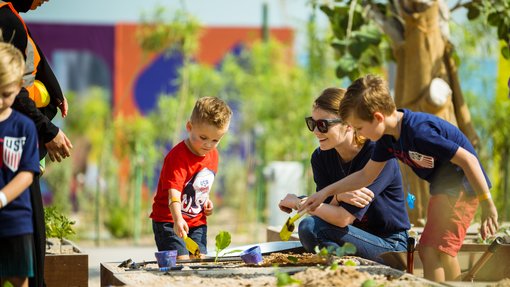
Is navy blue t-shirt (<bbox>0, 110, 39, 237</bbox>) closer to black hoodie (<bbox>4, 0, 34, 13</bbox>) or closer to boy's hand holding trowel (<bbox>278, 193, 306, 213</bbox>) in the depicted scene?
black hoodie (<bbox>4, 0, 34, 13</bbox>)

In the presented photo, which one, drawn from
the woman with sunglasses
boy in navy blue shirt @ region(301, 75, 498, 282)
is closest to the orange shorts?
boy in navy blue shirt @ region(301, 75, 498, 282)

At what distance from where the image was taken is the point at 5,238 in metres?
3.54

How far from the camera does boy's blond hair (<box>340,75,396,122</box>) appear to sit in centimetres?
409

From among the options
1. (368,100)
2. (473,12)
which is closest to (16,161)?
(368,100)

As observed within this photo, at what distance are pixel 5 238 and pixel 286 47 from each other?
485 inches

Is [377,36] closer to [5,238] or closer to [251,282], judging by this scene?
[251,282]

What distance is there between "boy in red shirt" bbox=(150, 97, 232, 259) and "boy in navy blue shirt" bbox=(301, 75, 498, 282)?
2.65 ft

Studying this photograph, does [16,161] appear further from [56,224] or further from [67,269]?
[56,224]

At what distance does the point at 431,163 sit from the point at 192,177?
1410 millimetres

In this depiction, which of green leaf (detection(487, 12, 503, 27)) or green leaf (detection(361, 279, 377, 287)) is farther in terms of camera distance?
green leaf (detection(487, 12, 503, 27))

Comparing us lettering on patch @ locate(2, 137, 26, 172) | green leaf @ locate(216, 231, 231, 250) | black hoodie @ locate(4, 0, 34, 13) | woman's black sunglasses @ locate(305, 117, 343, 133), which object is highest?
black hoodie @ locate(4, 0, 34, 13)

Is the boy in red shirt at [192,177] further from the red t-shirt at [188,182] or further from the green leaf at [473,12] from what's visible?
the green leaf at [473,12]

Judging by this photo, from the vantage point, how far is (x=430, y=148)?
160 inches

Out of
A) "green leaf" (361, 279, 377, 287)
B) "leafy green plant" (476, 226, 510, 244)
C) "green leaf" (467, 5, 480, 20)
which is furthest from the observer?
"green leaf" (467, 5, 480, 20)
